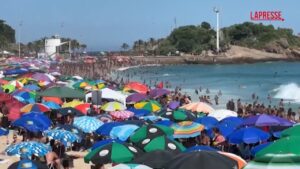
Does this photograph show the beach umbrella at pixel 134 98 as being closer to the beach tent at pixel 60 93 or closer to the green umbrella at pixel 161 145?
the beach tent at pixel 60 93

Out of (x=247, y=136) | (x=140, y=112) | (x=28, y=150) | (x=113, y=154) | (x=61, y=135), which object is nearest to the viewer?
(x=113, y=154)

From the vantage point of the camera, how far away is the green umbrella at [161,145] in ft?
33.4

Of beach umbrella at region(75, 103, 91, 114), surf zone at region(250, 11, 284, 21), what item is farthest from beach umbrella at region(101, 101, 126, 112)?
surf zone at region(250, 11, 284, 21)

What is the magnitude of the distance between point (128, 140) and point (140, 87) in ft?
52.0

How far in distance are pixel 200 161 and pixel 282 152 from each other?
4.58 feet

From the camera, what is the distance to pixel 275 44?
396 feet

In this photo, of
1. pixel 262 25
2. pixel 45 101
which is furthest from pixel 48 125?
pixel 262 25

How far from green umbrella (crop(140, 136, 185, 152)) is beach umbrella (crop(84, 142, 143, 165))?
463mm

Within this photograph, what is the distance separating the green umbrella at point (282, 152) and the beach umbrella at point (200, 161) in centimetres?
67

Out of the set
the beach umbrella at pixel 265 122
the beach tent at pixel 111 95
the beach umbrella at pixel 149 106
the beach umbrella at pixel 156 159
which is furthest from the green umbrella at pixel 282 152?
the beach tent at pixel 111 95

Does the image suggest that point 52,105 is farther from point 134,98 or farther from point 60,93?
point 134,98

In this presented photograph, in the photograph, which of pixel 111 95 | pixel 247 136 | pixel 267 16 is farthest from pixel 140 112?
pixel 267 16

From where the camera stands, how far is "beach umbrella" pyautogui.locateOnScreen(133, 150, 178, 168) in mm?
8711

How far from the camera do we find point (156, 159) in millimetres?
8797
